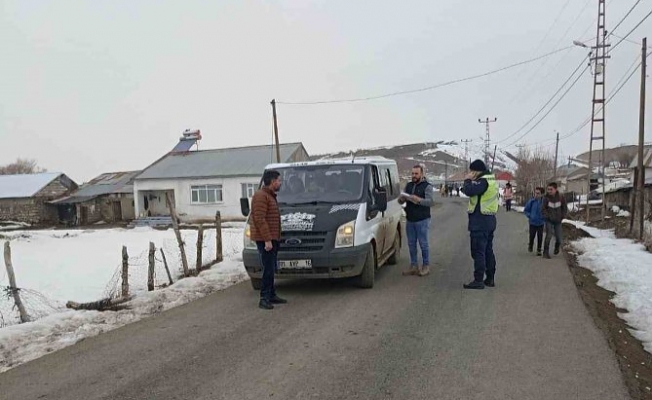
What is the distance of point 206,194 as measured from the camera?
38844 millimetres

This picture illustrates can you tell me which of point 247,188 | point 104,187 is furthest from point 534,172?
point 104,187

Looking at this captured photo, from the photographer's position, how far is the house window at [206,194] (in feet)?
126

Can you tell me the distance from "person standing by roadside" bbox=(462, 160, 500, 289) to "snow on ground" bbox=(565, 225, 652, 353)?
1799mm

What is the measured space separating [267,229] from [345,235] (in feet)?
4.10

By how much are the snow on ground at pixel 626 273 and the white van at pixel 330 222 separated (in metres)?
3.48

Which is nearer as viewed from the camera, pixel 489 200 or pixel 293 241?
pixel 293 241

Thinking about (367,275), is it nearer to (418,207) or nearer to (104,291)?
(418,207)

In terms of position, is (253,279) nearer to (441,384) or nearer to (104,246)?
(441,384)

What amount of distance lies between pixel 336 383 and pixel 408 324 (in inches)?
74.5

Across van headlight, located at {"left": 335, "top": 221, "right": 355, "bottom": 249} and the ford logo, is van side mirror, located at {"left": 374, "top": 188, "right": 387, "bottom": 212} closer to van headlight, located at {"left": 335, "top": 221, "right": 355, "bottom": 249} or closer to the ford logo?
van headlight, located at {"left": 335, "top": 221, "right": 355, "bottom": 249}

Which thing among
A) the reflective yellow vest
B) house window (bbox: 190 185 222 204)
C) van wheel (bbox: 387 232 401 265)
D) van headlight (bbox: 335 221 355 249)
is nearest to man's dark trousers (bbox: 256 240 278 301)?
van headlight (bbox: 335 221 355 249)

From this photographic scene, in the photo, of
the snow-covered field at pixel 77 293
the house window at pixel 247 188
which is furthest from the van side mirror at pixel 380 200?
the house window at pixel 247 188

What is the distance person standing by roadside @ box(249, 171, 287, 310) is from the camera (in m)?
6.87

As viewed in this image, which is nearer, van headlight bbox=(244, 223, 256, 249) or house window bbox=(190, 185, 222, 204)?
van headlight bbox=(244, 223, 256, 249)
